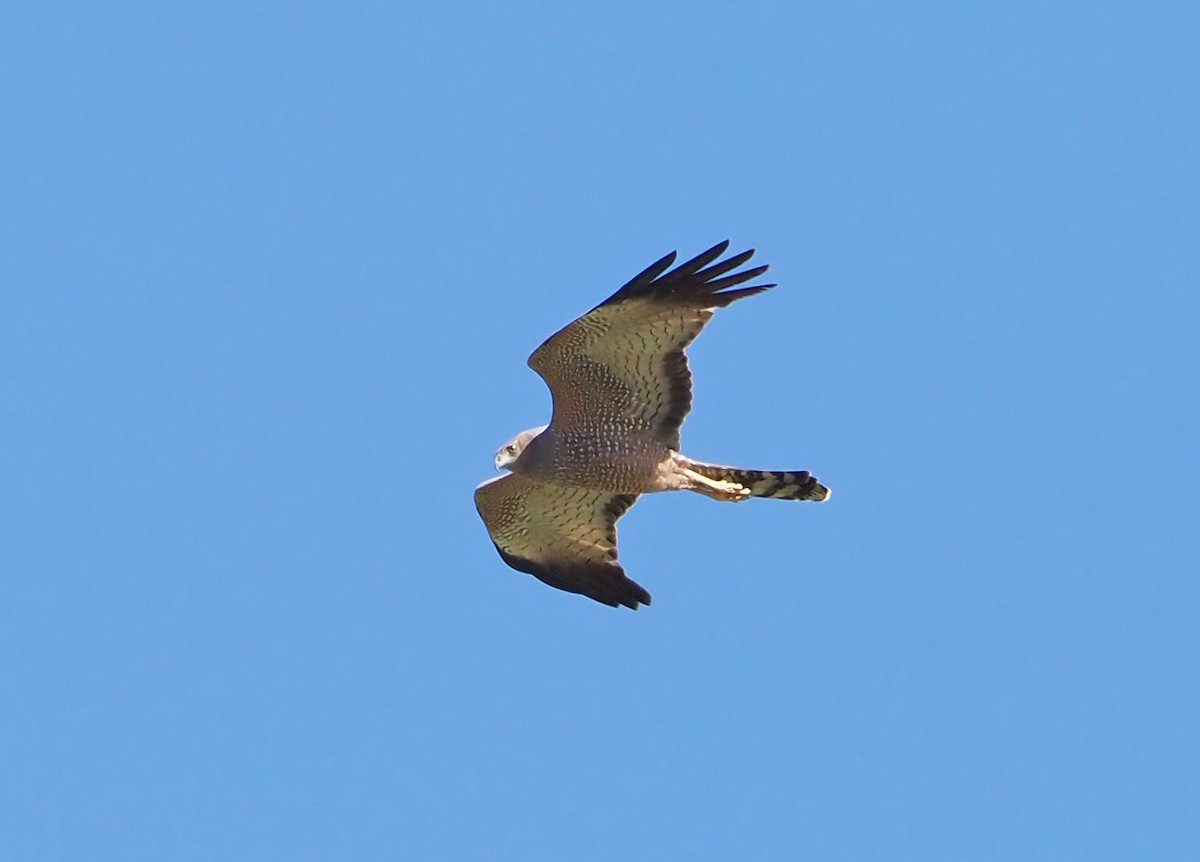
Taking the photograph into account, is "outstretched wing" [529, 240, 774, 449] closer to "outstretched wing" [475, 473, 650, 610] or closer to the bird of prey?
the bird of prey

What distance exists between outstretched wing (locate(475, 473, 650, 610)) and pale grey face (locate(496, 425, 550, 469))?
0.54 m

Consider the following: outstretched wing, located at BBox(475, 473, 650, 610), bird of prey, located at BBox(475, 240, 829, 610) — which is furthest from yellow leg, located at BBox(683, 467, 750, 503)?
outstretched wing, located at BBox(475, 473, 650, 610)

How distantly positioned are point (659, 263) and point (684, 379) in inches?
43.7

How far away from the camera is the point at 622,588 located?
654 inches

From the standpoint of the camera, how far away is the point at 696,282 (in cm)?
1470

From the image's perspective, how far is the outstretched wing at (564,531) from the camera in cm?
1650

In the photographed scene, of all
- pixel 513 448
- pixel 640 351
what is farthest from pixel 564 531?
pixel 640 351

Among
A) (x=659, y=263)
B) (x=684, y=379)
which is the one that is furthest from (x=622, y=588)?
(x=659, y=263)

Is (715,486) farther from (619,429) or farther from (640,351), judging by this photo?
(640,351)

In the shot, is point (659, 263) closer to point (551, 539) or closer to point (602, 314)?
point (602, 314)

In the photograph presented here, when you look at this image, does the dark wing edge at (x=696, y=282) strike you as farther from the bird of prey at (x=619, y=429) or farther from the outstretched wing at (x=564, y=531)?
the outstretched wing at (x=564, y=531)

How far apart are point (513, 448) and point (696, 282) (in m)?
2.18

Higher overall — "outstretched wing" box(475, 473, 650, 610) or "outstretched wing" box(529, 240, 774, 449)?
"outstretched wing" box(529, 240, 774, 449)

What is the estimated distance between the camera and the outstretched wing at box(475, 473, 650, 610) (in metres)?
16.5
